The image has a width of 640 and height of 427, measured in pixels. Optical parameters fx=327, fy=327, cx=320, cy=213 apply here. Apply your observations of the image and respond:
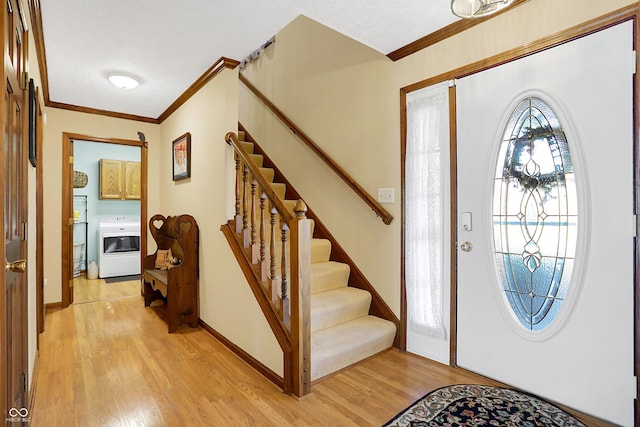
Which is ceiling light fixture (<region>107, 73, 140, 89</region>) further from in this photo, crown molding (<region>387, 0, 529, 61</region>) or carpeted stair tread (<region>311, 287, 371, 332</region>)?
carpeted stair tread (<region>311, 287, 371, 332</region>)

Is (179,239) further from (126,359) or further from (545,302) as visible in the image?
(545,302)

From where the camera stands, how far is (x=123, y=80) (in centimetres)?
307

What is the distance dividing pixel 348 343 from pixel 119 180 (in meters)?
5.66

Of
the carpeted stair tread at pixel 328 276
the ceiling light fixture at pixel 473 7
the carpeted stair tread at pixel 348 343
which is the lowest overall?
the carpeted stair tread at pixel 348 343

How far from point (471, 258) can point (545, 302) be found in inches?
18.5

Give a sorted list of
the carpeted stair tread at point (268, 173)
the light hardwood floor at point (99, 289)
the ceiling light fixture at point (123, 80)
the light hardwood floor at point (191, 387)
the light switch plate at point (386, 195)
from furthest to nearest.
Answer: the light hardwood floor at point (99, 289) < the carpeted stair tread at point (268, 173) < the ceiling light fixture at point (123, 80) < the light switch plate at point (386, 195) < the light hardwood floor at point (191, 387)

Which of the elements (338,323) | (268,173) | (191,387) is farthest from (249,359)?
(268,173)

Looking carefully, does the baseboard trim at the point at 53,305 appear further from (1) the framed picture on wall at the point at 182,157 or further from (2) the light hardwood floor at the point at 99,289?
(1) the framed picture on wall at the point at 182,157

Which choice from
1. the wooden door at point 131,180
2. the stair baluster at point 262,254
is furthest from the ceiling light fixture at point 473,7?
the wooden door at point 131,180

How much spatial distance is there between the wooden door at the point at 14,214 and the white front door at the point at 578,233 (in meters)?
2.34

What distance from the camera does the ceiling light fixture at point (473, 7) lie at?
1565 mm

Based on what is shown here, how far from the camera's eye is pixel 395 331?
2.62 meters

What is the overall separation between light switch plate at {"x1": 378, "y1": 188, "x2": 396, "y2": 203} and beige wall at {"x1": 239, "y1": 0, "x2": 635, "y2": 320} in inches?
1.8

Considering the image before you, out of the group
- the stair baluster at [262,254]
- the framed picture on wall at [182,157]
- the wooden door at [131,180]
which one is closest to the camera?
the stair baluster at [262,254]
